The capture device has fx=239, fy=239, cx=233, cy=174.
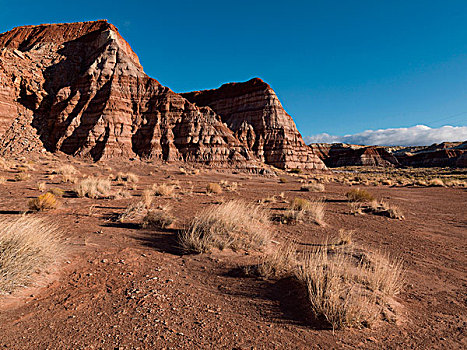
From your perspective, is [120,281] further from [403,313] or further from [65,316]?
[403,313]

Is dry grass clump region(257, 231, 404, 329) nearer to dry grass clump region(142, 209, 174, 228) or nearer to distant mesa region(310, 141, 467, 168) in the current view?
dry grass clump region(142, 209, 174, 228)

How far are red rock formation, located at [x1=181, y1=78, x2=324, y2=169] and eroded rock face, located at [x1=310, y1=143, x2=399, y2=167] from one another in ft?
168

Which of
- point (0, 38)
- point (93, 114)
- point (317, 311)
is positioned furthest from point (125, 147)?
point (0, 38)

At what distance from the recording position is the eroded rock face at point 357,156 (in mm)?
95125

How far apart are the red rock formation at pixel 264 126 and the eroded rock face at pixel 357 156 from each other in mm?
51229

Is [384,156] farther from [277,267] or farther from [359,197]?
[277,267]

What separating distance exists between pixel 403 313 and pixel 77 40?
65747 mm

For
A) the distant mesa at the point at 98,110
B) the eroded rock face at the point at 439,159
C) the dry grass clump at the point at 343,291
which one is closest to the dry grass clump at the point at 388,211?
the dry grass clump at the point at 343,291

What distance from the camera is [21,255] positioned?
12.6 ft

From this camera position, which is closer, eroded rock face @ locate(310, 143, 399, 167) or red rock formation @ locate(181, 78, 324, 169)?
red rock formation @ locate(181, 78, 324, 169)

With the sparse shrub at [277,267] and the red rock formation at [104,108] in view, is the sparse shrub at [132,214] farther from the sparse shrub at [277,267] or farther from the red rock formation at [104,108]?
the red rock formation at [104,108]

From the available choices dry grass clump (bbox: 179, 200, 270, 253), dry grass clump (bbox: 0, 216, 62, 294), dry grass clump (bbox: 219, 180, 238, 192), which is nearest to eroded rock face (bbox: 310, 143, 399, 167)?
Answer: dry grass clump (bbox: 219, 180, 238, 192)

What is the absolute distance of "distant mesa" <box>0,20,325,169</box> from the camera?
38.3 meters

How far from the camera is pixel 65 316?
10.6 ft
